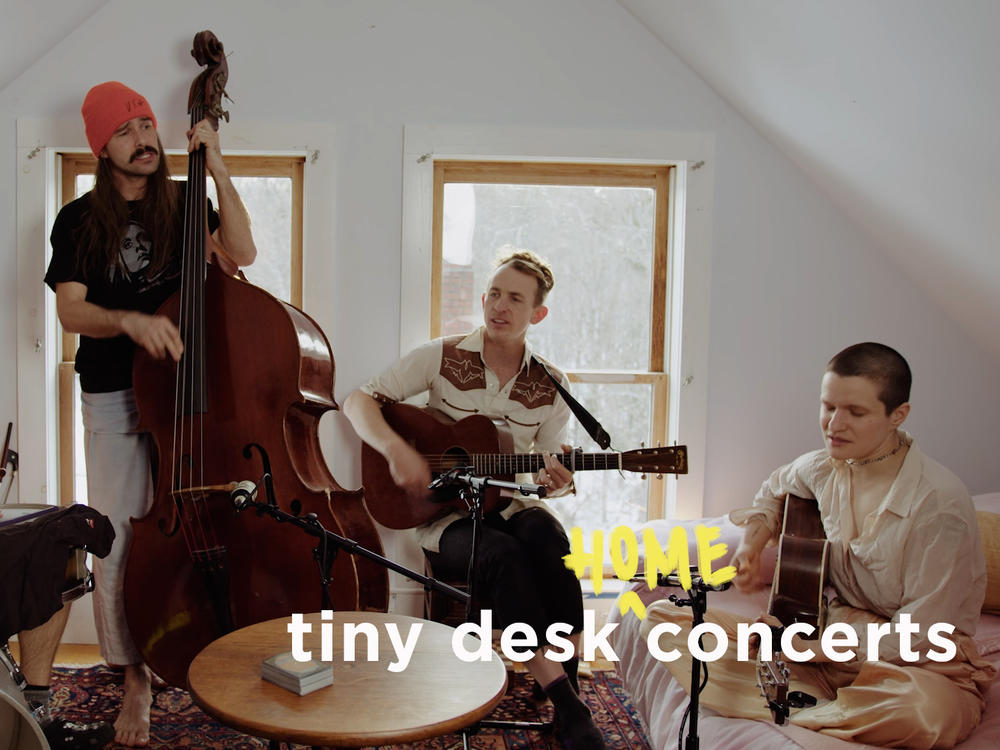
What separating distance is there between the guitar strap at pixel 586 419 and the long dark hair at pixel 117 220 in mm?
1214

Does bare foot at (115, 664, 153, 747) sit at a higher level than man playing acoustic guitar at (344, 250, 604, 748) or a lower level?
lower

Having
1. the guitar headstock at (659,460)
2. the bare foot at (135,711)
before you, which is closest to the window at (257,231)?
the bare foot at (135,711)

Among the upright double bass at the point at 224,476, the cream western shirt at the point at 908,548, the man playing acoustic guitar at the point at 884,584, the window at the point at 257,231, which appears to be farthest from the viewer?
the window at the point at 257,231

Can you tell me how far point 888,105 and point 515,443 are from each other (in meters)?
1.48

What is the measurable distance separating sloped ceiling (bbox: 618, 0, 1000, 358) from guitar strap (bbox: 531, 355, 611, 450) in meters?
1.19

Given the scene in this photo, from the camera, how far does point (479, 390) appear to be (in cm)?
276

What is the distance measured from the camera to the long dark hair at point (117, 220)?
233cm

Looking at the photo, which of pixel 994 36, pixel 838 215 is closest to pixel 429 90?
pixel 838 215

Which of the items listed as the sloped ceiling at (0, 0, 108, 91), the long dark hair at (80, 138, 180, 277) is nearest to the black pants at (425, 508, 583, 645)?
the long dark hair at (80, 138, 180, 277)

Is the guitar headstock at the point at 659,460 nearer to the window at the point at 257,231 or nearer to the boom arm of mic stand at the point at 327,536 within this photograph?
the boom arm of mic stand at the point at 327,536

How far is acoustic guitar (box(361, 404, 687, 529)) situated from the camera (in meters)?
2.48

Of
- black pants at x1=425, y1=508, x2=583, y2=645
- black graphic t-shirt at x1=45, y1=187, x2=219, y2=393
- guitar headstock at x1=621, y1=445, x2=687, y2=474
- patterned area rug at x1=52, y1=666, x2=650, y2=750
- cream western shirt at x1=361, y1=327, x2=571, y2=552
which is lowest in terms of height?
patterned area rug at x1=52, y1=666, x2=650, y2=750

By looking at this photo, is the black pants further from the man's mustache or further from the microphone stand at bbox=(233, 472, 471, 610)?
the man's mustache

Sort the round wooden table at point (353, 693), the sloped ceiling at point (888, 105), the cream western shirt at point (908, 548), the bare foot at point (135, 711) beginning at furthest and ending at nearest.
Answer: the bare foot at point (135, 711)
the sloped ceiling at point (888, 105)
the cream western shirt at point (908, 548)
the round wooden table at point (353, 693)
